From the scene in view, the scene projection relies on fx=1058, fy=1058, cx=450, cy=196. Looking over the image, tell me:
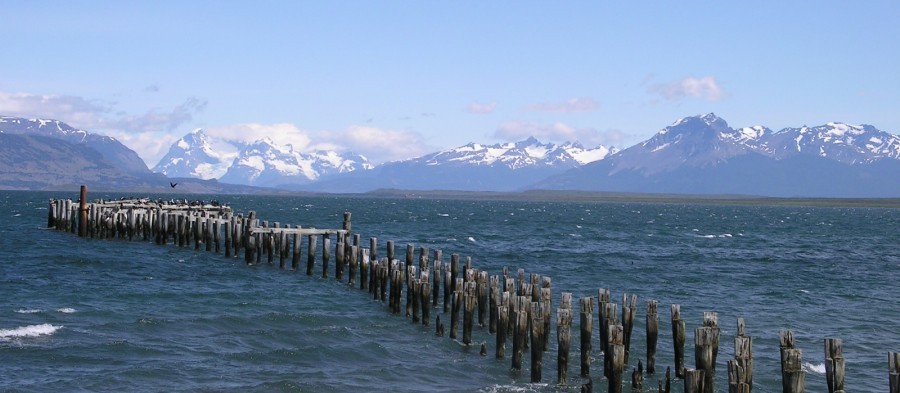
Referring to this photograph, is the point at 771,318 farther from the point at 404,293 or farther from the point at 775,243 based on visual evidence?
the point at 775,243

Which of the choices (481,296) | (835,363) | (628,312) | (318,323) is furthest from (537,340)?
(318,323)

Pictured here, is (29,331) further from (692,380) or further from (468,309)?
(692,380)

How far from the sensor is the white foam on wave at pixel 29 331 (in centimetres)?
2447

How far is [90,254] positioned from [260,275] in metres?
10.5

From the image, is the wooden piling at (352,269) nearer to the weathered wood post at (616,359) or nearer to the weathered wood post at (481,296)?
the weathered wood post at (481,296)

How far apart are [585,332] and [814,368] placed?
595 centimetres

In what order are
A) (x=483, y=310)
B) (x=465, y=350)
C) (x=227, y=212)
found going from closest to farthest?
(x=465, y=350), (x=483, y=310), (x=227, y=212)

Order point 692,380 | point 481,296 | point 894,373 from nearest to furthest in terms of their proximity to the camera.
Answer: point 894,373 < point 692,380 < point 481,296

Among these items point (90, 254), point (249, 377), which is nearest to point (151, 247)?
point (90, 254)

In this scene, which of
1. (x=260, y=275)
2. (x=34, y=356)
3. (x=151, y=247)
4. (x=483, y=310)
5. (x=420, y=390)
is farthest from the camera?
(x=151, y=247)

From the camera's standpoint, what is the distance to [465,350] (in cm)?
2509

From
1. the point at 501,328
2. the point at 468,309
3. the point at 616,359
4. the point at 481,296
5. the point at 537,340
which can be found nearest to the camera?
the point at 616,359

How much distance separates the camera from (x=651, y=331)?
21.7m

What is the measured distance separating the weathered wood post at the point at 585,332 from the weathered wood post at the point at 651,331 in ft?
3.85
